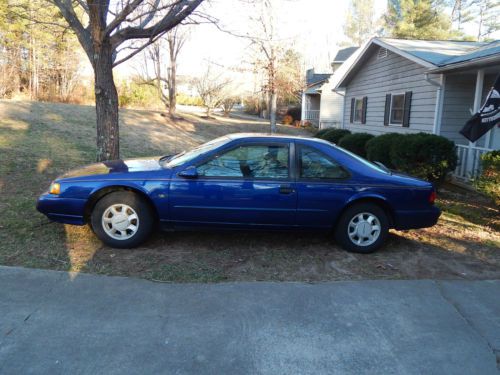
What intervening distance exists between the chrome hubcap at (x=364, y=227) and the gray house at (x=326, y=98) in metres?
17.9

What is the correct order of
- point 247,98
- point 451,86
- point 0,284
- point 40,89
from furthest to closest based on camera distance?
point 247,98
point 40,89
point 451,86
point 0,284

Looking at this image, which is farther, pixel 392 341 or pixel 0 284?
pixel 0 284

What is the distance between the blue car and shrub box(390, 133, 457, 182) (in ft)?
11.6

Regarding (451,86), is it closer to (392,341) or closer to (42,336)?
(392,341)

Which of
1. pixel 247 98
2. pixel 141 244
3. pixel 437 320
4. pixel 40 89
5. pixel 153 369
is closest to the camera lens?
pixel 153 369

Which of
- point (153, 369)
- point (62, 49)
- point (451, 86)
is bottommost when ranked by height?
point (153, 369)

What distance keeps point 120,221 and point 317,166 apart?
2.40m

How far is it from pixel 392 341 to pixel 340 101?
80.1ft

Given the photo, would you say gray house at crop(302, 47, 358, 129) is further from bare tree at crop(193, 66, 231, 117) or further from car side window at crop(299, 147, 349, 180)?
car side window at crop(299, 147, 349, 180)

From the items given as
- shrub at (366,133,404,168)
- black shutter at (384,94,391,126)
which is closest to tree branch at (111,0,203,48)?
shrub at (366,133,404,168)

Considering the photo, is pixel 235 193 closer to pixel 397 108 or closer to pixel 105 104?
pixel 105 104

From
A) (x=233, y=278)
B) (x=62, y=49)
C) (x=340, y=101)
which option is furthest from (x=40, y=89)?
(x=233, y=278)

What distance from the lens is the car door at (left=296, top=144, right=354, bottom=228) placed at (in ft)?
16.3

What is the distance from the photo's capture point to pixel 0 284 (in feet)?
13.1
